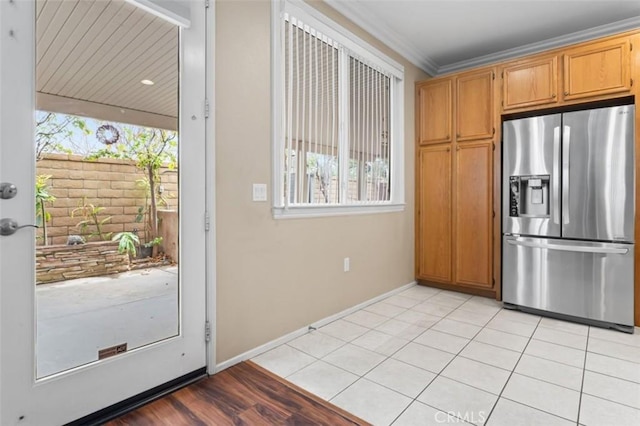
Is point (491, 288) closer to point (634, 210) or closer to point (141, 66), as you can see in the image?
point (634, 210)

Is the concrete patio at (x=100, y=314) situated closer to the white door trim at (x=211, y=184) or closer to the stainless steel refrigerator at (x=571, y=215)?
the white door trim at (x=211, y=184)

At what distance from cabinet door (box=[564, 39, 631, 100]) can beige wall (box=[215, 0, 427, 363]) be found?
2.09 metres

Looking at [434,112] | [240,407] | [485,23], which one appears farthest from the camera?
[434,112]

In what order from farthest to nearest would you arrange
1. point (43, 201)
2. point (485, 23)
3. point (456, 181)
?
point (456, 181) → point (485, 23) → point (43, 201)

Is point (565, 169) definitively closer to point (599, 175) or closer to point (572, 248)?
point (599, 175)

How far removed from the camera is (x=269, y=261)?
7.89 feet

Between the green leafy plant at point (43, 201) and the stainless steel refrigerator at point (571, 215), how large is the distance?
3.53 m

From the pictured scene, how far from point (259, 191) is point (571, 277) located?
9.09ft

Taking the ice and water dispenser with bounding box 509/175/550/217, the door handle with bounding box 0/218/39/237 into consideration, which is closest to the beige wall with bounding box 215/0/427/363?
the door handle with bounding box 0/218/39/237

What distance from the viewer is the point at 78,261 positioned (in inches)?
63.5

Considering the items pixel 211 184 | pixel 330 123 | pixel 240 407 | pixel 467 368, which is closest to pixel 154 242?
pixel 211 184

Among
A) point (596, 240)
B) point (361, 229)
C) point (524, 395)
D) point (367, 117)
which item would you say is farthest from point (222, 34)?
point (596, 240)

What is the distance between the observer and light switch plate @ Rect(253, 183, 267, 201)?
7.55ft

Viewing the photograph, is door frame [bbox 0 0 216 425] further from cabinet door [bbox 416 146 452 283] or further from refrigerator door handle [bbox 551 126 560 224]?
refrigerator door handle [bbox 551 126 560 224]
